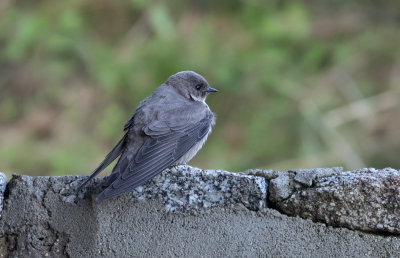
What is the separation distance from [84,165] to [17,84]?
93cm

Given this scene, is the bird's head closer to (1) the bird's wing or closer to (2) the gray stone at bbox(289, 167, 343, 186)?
(1) the bird's wing

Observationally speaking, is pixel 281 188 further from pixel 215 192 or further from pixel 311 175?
pixel 215 192

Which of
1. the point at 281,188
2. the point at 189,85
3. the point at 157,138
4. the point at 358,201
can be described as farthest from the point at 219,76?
the point at 358,201

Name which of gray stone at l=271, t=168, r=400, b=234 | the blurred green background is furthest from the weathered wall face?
the blurred green background

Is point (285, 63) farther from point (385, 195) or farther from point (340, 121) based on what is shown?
point (385, 195)

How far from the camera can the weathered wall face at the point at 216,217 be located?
2264 millimetres

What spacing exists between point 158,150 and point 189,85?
3.43ft

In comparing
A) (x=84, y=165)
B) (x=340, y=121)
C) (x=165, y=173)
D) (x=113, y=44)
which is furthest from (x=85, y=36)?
(x=165, y=173)

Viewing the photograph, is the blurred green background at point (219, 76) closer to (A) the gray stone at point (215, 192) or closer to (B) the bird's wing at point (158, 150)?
(B) the bird's wing at point (158, 150)

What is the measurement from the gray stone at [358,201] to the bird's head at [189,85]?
1.54 m

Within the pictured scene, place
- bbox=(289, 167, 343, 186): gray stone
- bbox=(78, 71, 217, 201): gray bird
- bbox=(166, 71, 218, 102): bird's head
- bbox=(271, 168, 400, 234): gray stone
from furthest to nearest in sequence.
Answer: bbox=(166, 71, 218, 102): bird's head
bbox=(78, 71, 217, 201): gray bird
bbox=(289, 167, 343, 186): gray stone
bbox=(271, 168, 400, 234): gray stone

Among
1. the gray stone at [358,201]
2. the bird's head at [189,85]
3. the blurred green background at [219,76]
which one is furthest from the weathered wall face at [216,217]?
the blurred green background at [219,76]

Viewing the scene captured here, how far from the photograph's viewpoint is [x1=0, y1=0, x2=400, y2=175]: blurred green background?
469 centimetres

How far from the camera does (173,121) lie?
313cm
